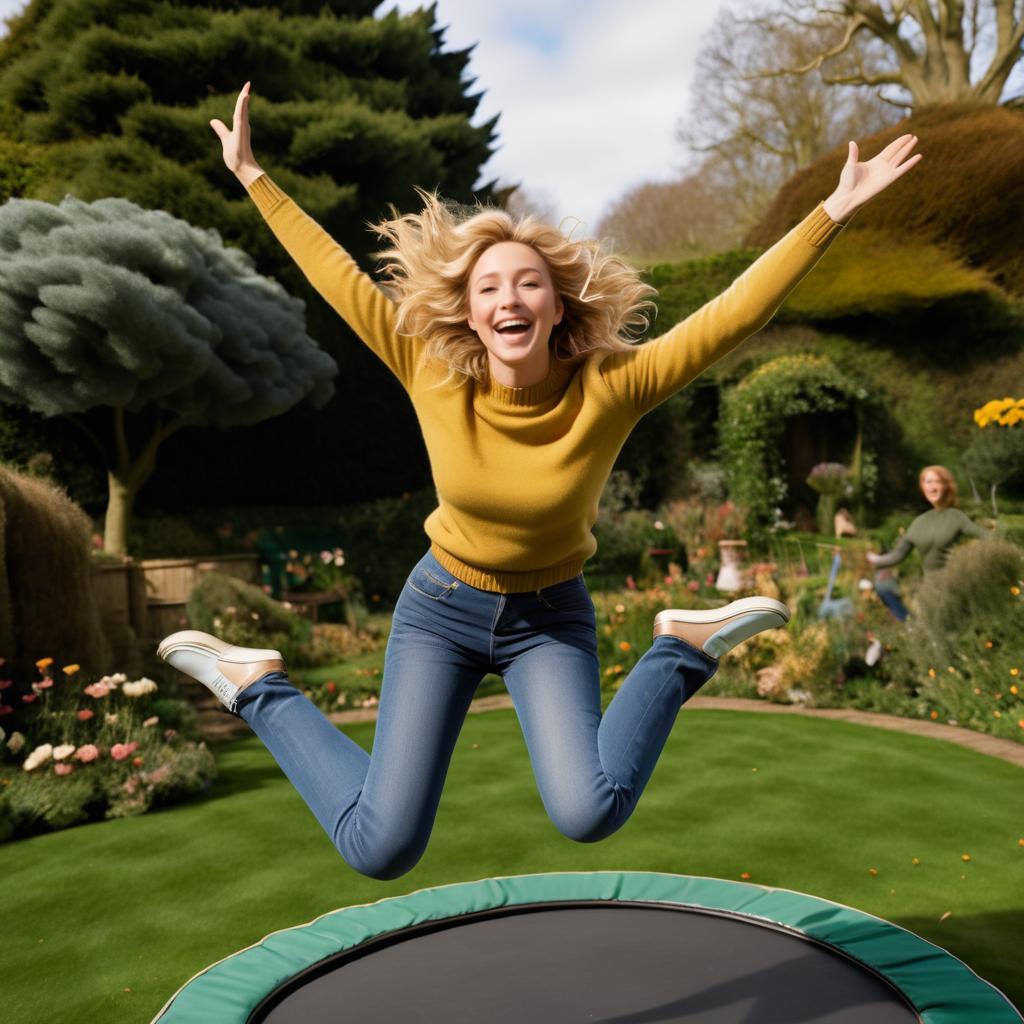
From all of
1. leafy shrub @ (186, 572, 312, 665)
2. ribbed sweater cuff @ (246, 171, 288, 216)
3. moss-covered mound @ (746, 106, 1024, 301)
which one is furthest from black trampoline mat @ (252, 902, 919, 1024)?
moss-covered mound @ (746, 106, 1024, 301)

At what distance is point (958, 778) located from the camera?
4754mm

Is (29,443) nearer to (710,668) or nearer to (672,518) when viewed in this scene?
(672,518)

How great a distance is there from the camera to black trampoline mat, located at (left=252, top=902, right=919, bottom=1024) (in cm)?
242

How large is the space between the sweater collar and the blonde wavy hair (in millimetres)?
58

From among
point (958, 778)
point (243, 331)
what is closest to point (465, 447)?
point (958, 778)

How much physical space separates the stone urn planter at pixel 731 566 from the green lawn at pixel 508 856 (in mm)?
3189

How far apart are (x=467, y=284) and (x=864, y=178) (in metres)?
0.82

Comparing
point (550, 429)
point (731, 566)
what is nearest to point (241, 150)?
point (550, 429)

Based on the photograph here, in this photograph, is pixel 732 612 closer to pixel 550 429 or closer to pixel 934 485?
pixel 550 429

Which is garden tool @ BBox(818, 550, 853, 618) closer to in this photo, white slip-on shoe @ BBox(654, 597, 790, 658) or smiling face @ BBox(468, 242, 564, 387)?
white slip-on shoe @ BBox(654, 597, 790, 658)


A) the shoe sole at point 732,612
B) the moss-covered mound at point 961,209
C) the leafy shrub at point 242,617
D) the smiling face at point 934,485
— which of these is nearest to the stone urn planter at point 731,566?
the smiling face at point 934,485

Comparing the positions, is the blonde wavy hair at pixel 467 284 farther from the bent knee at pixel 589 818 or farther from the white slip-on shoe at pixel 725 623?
the bent knee at pixel 589 818

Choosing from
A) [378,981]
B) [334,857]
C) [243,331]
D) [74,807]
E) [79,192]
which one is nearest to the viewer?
[378,981]

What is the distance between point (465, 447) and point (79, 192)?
9388mm
